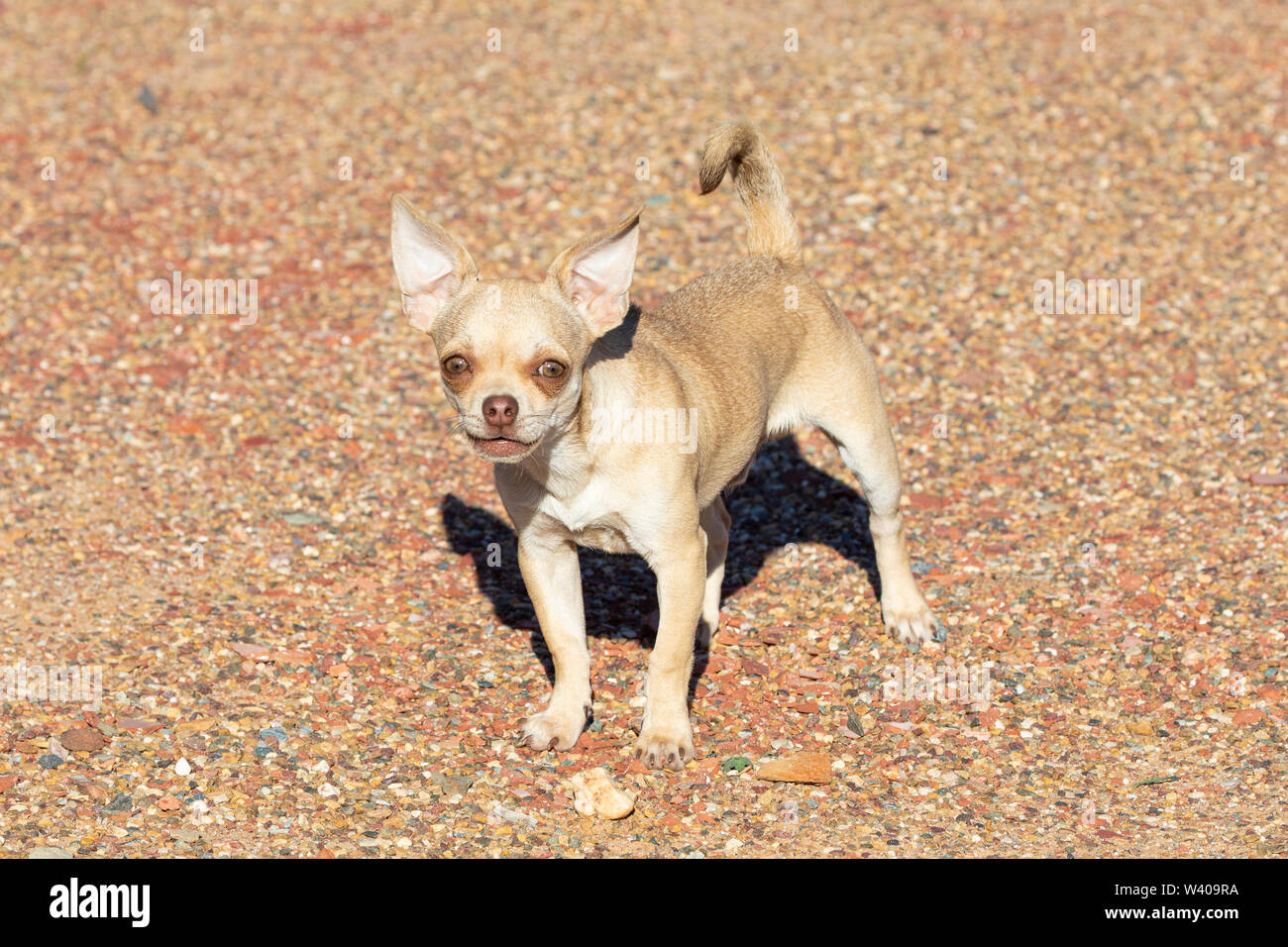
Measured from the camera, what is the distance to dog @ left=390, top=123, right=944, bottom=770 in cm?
639

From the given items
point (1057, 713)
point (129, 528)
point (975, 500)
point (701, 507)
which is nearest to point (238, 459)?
point (129, 528)

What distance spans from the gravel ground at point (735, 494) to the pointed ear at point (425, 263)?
224 centimetres

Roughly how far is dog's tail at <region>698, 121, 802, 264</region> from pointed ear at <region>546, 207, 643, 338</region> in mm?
1600

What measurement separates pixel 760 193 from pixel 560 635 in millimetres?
2782

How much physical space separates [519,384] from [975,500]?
4.77 m

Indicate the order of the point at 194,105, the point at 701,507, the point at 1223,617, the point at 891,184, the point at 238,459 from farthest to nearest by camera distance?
the point at 194,105, the point at 891,184, the point at 238,459, the point at 1223,617, the point at 701,507

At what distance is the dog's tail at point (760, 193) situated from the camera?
26.8 feet

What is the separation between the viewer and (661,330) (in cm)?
750
